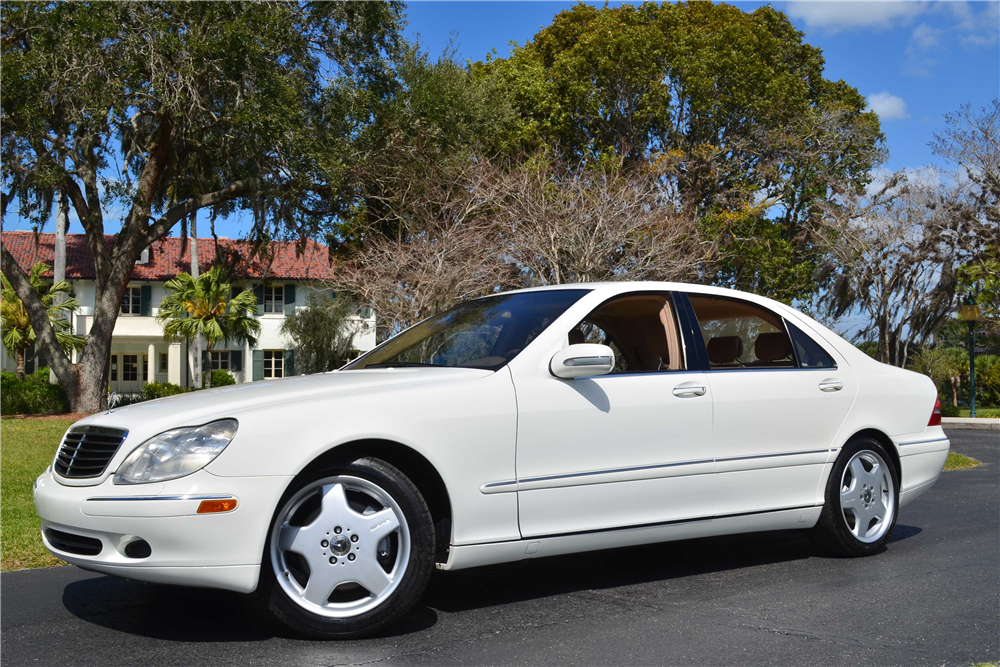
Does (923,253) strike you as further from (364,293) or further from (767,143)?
(364,293)

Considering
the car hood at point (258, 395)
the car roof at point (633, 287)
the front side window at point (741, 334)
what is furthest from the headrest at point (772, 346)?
the car hood at point (258, 395)

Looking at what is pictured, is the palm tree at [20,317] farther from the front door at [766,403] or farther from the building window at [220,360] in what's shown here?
the front door at [766,403]

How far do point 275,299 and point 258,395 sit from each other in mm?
44679

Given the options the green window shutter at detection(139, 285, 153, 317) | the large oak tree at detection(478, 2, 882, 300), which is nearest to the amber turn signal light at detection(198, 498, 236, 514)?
the large oak tree at detection(478, 2, 882, 300)

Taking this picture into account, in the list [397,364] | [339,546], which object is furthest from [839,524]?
[339,546]

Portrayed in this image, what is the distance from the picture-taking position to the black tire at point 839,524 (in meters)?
5.75

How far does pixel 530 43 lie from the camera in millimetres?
37750

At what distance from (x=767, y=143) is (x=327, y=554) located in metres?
33.4

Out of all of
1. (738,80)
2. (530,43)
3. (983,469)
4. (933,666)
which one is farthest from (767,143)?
(933,666)

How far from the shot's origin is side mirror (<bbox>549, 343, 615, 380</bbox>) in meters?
4.64

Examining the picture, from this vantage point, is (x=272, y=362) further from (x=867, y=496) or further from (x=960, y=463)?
(x=867, y=496)

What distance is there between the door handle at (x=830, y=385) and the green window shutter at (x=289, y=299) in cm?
4319

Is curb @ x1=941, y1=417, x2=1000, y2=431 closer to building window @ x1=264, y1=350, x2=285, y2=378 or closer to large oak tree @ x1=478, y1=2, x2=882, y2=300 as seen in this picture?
large oak tree @ x1=478, y1=2, x2=882, y2=300

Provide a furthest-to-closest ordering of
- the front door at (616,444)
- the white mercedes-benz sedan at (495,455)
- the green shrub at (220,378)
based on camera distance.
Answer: the green shrub at (220,378)
the front door at (616,444)
the white mercedes-benz sedan at (495,455)
